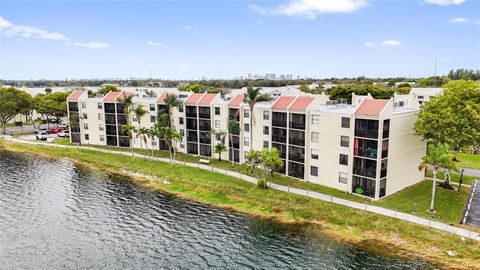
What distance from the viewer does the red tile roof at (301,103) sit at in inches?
2396

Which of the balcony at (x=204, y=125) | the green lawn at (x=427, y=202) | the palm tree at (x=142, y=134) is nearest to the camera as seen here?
the green lawn at (x=427, y=202)

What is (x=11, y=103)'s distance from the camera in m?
114

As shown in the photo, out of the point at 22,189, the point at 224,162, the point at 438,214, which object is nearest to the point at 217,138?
the point at 224,162

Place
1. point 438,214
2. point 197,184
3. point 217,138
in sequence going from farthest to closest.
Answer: point 217,138 → point 197,184 → point 438,214

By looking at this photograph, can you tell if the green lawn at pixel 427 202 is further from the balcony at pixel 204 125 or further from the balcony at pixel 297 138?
the balcony at pixel 204 125

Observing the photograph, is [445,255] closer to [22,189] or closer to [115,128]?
[22,189]

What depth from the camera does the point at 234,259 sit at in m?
39.5

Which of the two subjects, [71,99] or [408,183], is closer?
[408,183]

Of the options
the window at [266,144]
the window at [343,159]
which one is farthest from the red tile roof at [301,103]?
the window at [343,159]

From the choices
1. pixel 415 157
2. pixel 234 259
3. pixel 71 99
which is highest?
pixel 71 99

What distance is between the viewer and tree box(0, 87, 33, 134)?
4486 inches

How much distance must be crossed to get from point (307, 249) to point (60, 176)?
176 feet

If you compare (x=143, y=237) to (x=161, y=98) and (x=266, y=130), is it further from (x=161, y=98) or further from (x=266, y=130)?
(x=161, y=98)

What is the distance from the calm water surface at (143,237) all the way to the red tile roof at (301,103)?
846 inches
